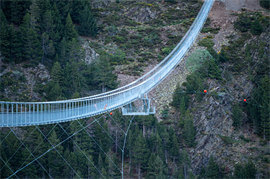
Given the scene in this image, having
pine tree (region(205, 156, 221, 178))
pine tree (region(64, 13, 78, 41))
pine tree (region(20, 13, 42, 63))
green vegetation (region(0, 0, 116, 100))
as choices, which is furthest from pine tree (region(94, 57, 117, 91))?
pine tree (region(205, 156, 221, 178))

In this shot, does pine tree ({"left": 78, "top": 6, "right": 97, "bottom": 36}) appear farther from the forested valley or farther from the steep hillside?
the steep hillside

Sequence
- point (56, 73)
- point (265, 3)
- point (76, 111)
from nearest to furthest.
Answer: point (76, 111) → point (56, 73) → point (265, 3)

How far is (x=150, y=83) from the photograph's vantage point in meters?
36.2

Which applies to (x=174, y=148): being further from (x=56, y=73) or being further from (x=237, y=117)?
(x=56, y=73)

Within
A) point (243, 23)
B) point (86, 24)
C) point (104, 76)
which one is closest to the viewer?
point (104, 76)

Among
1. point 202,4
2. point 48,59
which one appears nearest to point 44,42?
point 48,59

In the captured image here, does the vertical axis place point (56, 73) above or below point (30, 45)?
below

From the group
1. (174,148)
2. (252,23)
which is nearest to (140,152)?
(174,148)

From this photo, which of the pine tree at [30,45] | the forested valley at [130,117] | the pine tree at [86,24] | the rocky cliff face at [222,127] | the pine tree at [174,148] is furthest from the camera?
the pine tree at [86,24]

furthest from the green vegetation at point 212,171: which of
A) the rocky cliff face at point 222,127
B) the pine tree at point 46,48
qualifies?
the pine tree at point 46,48

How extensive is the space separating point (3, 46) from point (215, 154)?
70.8 feet

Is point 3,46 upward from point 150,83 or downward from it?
upward

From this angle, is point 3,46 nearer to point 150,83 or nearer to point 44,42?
point 44,42

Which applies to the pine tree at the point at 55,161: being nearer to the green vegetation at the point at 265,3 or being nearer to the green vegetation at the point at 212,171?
the green vegetation at the point at 212,171
